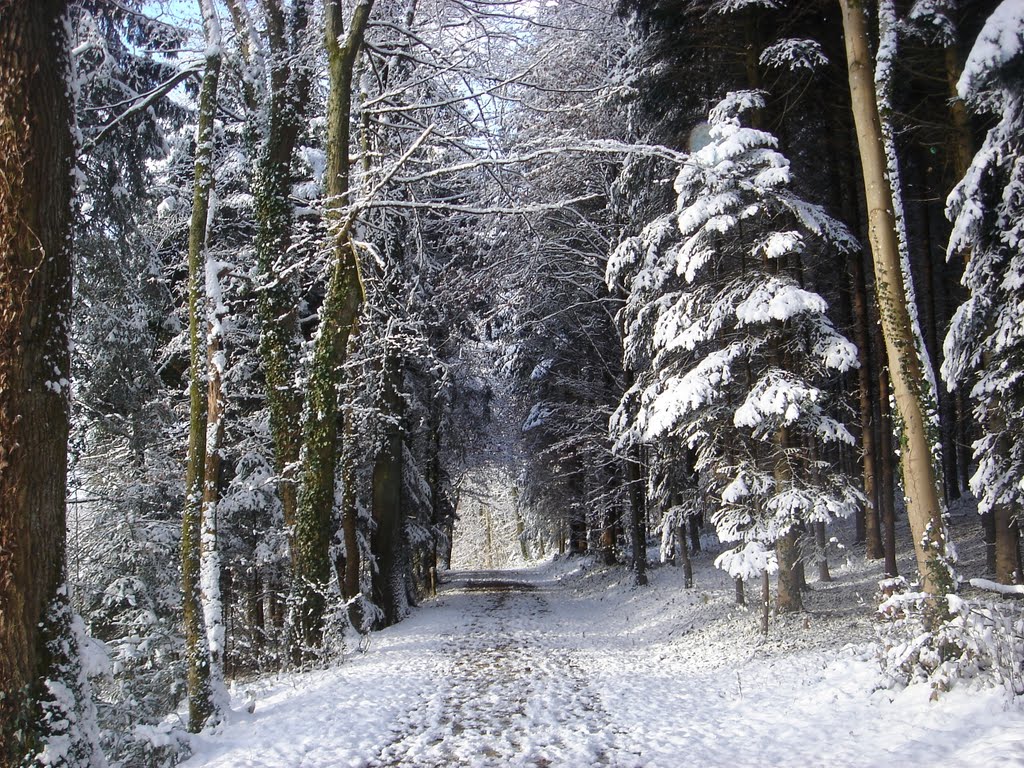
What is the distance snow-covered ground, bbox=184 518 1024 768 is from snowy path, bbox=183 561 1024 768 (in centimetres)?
2

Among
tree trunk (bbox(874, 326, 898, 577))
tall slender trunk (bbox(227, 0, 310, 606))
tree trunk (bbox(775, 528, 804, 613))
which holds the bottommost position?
tree trunk (bbox(775, 528, 804, 613))

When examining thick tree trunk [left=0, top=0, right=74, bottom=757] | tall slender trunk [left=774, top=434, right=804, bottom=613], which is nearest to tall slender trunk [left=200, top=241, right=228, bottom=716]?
thick tree trunk [left=0, top=0, right=74, bottom=757]

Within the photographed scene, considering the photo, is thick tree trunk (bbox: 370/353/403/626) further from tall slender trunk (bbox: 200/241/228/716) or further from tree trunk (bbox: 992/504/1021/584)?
tree trunk (bbox: 992/504/1021/584)

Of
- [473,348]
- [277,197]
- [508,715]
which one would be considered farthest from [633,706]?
[473,348]

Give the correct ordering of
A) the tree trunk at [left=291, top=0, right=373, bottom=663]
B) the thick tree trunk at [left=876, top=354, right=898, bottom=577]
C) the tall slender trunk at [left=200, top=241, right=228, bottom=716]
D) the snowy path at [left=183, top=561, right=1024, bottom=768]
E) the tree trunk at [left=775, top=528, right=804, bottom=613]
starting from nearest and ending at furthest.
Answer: the snowy path at [left=183, top=561, right=1024, bottom=768]
the tall slender trunk at [left=200, top=241, right=228, bottom=716]
the tree trunk at [left=291, top=0, right=373, bottom=663]
the tree trunk at [left=775, top=528, right=804, bottom=613]
the thick tree trunk at [left=876, top=354, right=898, bottom=577]

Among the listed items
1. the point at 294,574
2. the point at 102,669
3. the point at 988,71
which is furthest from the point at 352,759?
the point at 988,71

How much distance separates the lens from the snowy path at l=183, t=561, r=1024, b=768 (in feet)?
18.3

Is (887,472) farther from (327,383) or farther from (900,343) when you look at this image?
(327,383)

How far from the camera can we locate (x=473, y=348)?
19297 millimetres

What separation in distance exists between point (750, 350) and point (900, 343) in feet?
11.6

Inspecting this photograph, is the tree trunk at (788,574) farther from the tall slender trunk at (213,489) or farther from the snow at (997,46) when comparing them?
the tall slender trunk at (213,489)

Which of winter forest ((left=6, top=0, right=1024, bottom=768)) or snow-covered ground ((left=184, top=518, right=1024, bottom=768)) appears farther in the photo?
snow-covered ground ((left=184, top=518, right=1024, bottom=768))

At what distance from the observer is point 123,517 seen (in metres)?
13.6

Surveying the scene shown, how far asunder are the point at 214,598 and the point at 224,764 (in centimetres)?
218
